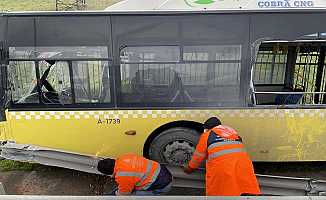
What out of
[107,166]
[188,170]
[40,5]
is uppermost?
[40,5]

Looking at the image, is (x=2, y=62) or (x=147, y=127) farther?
(x=147, y=127)

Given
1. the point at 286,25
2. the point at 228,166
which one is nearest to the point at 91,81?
the point at 228,166

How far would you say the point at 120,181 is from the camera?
429cm

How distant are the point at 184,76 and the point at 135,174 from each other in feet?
6.33

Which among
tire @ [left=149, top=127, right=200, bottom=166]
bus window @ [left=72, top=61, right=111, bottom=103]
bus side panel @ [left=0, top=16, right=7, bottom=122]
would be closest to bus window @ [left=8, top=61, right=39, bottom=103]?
bus side panel @ [left=0, top=16, right=7, bottom=122]

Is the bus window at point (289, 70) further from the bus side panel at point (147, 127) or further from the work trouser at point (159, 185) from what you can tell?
the work trouser at point (159, 185)

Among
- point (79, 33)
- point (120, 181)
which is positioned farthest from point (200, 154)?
point (79, 33)

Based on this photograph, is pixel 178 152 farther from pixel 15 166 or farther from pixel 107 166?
pixel 15 166

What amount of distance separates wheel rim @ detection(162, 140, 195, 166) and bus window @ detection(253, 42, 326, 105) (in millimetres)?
1620

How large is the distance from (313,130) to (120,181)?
322 cm

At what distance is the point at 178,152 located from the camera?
230 inches

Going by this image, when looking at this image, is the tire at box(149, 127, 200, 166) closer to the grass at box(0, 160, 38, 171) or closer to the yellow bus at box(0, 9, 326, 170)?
the yellow bus at box(0, 9, 326, 170)

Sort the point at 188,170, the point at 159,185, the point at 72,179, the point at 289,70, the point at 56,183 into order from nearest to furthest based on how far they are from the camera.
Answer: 1. the point at 159,185
2. the point at 188,170
3. the point at 56,183
4. the point at 72,179
5. the point at 289,70

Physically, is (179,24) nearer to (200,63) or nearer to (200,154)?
(200,63)
